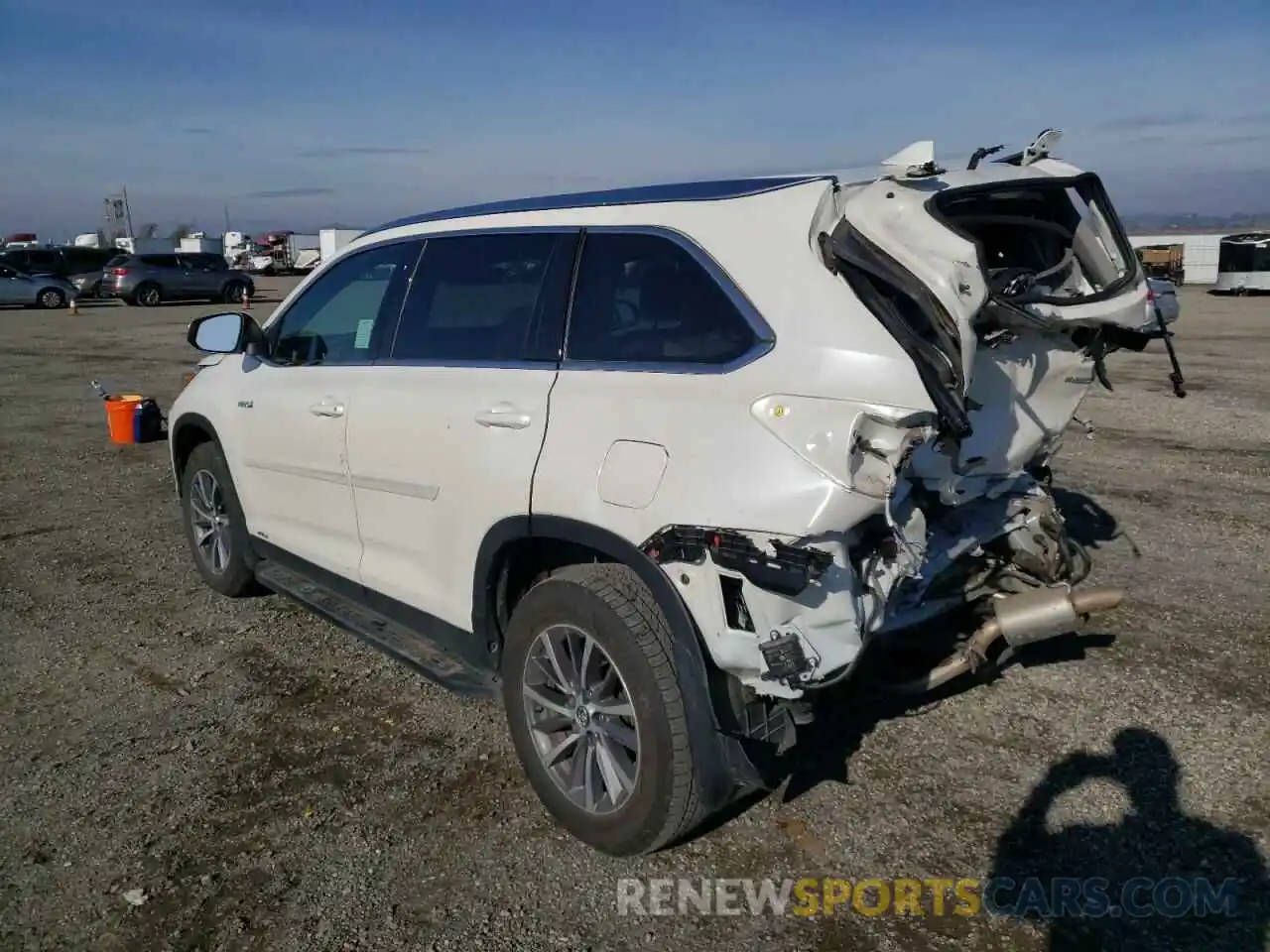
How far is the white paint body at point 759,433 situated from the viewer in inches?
105

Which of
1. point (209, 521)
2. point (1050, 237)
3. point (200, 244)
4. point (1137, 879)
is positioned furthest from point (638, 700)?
point (200, 244)

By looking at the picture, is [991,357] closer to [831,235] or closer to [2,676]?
[831,235]

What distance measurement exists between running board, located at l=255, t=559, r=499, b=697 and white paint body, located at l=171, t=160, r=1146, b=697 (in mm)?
167

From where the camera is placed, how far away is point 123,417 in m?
9.70

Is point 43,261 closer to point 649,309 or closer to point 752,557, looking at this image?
point 649,309

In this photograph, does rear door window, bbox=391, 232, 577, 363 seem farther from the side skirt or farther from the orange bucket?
the orange bucket

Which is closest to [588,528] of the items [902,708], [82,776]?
[902,708]

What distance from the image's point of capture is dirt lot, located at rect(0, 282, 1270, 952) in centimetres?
293

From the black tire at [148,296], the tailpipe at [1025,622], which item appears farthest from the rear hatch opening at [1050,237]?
the black tire at [148,296]

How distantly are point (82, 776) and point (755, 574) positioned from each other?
2.70m

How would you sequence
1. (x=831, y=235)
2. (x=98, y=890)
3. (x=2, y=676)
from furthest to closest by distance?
(x=2, y=676) < (x=98, y=890) < (x=831, y=235)

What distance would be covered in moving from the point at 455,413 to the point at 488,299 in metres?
0.48

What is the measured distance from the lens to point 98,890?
309cm

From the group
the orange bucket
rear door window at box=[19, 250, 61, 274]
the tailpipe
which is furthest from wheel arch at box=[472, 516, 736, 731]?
rear door window at box=[19, 250, 61, 274]
